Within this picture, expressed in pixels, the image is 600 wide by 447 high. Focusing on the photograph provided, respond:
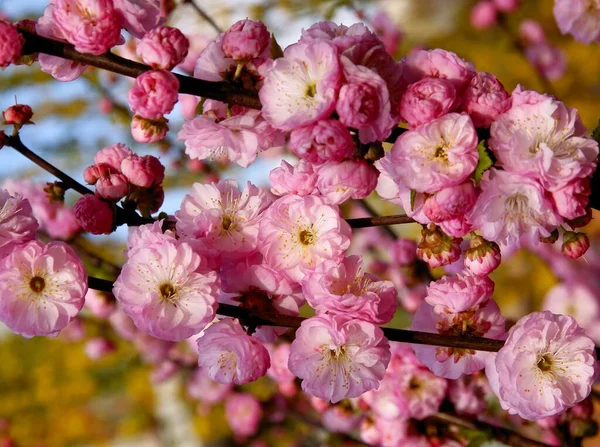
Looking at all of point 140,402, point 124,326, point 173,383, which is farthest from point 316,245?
point 140,402

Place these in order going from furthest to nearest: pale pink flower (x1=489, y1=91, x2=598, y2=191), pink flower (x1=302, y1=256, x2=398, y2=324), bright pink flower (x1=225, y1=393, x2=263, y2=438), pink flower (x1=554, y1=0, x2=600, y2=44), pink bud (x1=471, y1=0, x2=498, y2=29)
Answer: pink bud (x1=471, y1=0, x2=498, y2=29) < bright pink flower (x1=225, y1=393, x2=263, y2=438) < pink flower (x1=554, y1=0, x2=600, y2=44) < pink flower (x1=302, y1=256, x2=398, y2=324) < pale pink flower (x1=489, y1=91, x2=598, y2=191)

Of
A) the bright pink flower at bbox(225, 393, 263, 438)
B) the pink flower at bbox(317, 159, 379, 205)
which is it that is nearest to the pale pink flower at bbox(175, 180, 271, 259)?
the pink flower at bbox(317, 159, 379, 205)

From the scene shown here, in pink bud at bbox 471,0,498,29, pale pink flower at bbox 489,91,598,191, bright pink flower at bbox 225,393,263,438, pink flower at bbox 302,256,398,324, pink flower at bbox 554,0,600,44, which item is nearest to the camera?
pale pink flower at bbox 489,91,598,191

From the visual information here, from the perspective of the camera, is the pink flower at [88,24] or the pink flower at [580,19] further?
the pink flower at [580,19]

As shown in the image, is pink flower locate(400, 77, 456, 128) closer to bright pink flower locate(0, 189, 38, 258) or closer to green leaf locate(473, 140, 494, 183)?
green leaf locate(473, 140, 494, 183)

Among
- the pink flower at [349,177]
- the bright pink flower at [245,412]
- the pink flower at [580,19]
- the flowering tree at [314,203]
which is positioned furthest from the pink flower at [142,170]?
the bright pink flower at [245,412]

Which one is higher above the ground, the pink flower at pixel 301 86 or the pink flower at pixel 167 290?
the pink flower at pixel 301 86

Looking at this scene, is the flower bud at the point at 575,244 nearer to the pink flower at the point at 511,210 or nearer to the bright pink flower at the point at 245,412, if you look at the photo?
the pink flower at the point at 511,210
